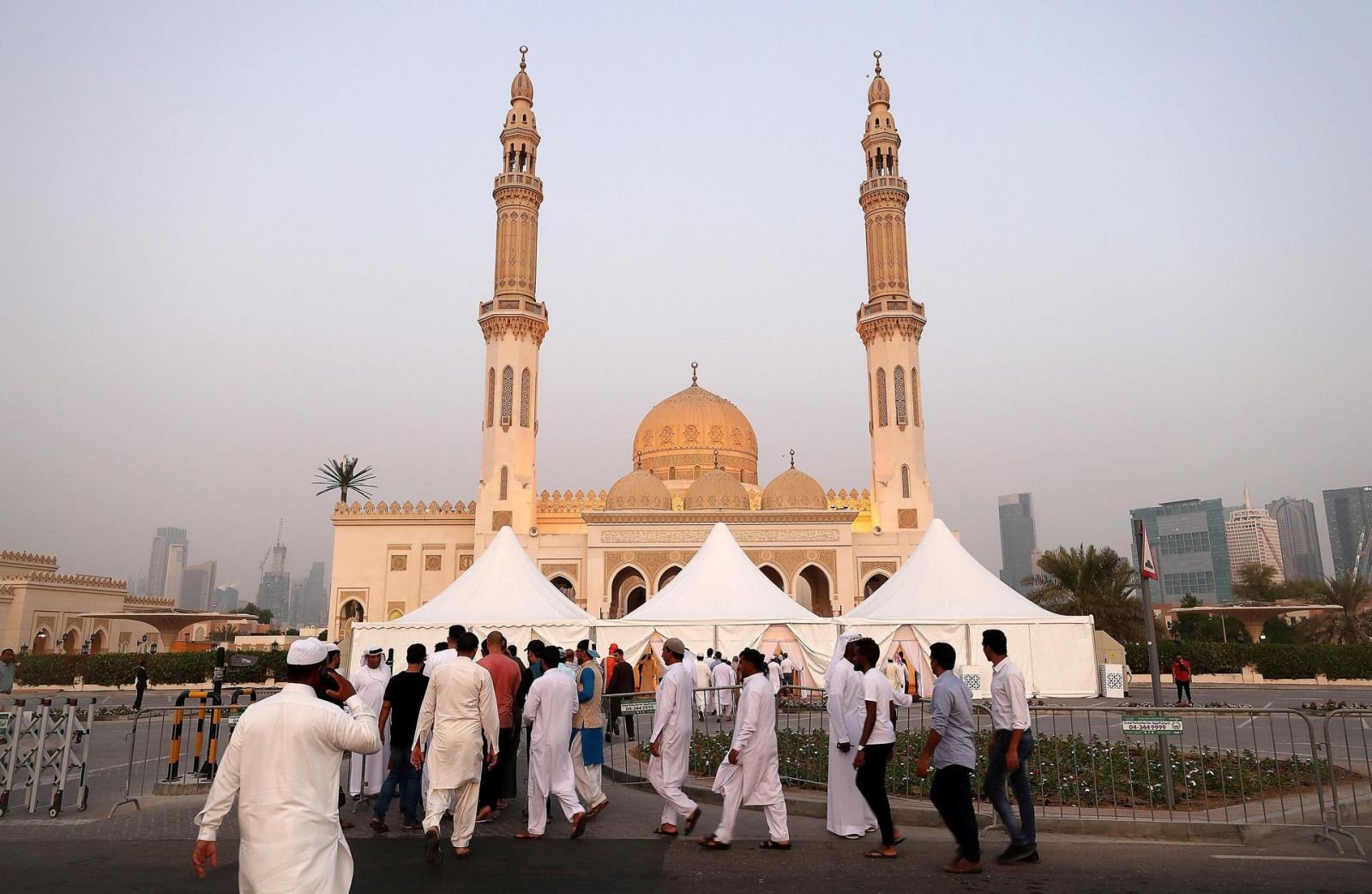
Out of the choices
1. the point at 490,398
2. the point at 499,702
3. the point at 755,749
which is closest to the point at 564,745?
the point at 499,702

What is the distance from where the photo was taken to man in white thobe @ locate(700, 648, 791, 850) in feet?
21.1

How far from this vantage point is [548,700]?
7148 millimetres

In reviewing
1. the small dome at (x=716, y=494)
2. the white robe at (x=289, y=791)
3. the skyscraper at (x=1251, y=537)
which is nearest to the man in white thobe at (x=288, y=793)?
the white robe at (x=289, y=791)

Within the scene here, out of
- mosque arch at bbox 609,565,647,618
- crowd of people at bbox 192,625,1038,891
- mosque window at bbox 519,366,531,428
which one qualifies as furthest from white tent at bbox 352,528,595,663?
mosque window at bbox 519,366,531,428

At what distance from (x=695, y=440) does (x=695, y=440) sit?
35mm

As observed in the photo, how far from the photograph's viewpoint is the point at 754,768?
6496mm

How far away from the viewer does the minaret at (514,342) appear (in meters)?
33.4

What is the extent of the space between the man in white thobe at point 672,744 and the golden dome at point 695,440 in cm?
3163

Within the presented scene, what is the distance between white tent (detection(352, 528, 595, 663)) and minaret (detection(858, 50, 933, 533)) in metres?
16.5

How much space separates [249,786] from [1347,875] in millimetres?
5898

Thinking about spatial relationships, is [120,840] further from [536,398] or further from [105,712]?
[536,398]

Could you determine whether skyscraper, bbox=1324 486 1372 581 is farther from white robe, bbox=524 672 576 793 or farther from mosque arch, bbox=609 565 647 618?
white robe, bbox=524 672 576 793

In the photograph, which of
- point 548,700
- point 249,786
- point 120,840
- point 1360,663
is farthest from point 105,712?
point 1360,663

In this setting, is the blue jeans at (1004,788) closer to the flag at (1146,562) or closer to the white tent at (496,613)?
the flag at (1146,562)
